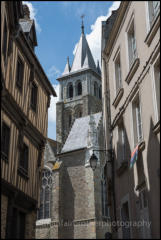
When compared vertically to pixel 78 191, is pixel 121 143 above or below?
above

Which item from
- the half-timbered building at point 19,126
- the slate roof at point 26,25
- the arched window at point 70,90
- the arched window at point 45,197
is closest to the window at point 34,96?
the half-timbered building at point 19,126

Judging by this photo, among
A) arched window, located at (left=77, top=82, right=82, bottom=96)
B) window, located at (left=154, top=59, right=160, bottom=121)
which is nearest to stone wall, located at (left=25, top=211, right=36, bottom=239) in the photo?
window, located at (left=154, top=59, right=160, bottom=121)

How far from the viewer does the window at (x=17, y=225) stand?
27.3 feet

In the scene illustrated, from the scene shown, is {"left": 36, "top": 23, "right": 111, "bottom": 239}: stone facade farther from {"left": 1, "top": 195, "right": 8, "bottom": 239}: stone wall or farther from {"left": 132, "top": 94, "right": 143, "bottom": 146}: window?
{"left": 132, "top": 94, "right": 143, "bottom": 146}: window

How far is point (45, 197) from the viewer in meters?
25.3

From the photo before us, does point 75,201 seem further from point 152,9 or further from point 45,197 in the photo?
point 152,9

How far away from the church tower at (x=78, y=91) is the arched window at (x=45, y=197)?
1313 cm

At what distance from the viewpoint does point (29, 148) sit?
32.0ft

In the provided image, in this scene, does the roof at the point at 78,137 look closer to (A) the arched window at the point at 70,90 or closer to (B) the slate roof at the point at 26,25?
(B) the slate roof at the point at 26,25

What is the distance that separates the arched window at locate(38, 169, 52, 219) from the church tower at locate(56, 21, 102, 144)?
13.1 meters

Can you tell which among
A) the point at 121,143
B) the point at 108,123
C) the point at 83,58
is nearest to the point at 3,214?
the point at 121,143

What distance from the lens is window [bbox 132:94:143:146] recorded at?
7987 millimetres

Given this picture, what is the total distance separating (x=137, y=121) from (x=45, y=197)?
1853cm

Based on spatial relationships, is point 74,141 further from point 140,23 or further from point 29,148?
point 140,23
